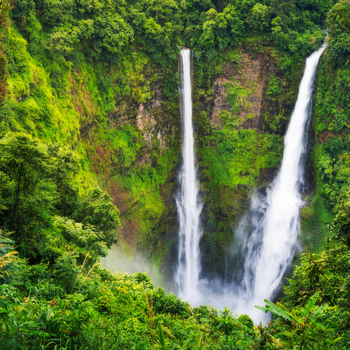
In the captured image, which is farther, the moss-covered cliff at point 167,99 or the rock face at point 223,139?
the rock face at point 223,139

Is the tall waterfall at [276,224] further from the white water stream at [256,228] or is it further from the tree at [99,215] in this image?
the tree at [99,215]

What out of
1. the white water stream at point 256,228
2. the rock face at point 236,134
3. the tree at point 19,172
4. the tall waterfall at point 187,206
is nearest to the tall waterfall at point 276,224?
the white water stream at point 256,228

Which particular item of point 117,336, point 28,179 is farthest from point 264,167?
point 117,336

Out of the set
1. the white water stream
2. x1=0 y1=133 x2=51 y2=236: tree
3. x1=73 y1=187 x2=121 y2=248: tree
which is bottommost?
x1=0 y1=133 x2=51 y2=236: tree

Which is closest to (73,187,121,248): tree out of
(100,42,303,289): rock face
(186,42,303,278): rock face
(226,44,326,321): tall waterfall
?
(100,42,303,289): rock face

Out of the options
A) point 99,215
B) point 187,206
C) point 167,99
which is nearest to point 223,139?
point 167,99

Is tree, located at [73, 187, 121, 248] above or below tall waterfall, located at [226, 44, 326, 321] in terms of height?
below

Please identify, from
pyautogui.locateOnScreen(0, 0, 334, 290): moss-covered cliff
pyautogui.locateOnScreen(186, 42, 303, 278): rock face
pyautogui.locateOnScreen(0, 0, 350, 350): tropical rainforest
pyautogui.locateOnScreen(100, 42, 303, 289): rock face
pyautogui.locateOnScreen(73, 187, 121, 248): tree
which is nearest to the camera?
pyautogui.locateOnScreen(73, 187, 121, 248): tree

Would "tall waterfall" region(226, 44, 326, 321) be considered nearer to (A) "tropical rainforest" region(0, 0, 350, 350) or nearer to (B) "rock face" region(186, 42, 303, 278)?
(A) "tropical rainforest" region(0, 0, 350, 350)
